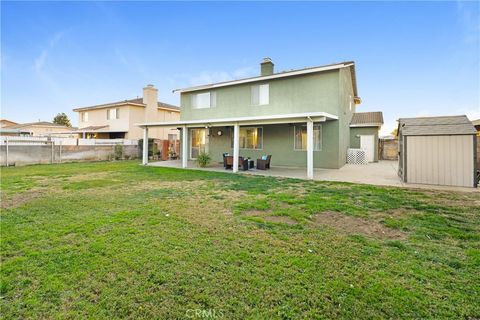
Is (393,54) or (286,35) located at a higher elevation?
(286,35)

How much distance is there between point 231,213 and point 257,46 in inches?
651

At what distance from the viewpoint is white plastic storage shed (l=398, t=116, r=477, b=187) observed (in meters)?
7.47

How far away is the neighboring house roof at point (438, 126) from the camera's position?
24.7 ft

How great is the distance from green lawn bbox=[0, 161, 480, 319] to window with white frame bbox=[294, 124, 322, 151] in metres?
7.33

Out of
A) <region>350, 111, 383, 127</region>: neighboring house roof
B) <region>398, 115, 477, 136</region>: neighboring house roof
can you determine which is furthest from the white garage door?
<region>350, 111, 383, 127</region>: neighboring house roof

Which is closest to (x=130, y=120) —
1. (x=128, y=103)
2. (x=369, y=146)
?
(x=128, y=103)

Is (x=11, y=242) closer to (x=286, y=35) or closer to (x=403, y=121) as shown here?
(x=403, y=121)

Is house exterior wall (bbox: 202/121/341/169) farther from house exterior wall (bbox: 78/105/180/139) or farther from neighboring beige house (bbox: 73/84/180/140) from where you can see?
neighboring beige house (bbox: 73/84/180/140)

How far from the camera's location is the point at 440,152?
25.6 feet

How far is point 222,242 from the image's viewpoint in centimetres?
354

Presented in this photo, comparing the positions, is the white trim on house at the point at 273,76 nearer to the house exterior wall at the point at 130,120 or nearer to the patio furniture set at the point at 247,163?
the patio furniture set at the point at 247,163

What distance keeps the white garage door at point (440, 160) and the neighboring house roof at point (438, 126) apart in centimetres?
16

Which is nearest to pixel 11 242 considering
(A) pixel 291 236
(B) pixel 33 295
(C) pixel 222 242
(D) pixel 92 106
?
(B) pixel 33 295

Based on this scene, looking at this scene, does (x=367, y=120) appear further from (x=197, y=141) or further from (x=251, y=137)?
(x=197, y=141)
